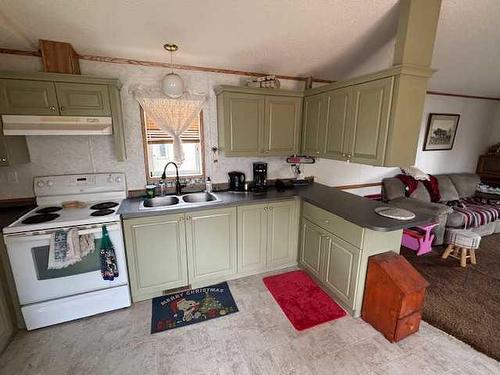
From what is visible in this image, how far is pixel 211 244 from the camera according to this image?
2445 millimetres

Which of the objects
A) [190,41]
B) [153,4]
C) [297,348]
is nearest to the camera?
[153,4]

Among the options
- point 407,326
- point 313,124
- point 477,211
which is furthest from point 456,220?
point 313,124

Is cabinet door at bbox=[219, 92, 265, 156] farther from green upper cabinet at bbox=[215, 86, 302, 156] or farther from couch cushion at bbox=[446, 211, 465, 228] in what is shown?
couch cushion at bbox=[446, 211, 465, 228]

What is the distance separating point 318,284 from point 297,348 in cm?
87

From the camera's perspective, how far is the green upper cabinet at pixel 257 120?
2541mm

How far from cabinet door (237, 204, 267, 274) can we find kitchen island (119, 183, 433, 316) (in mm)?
11

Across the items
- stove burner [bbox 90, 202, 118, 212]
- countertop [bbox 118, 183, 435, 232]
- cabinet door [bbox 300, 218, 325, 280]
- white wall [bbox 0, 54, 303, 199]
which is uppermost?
white wall [bbox 0, 54, 303, 199]

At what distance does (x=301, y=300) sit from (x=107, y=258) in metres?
1.88

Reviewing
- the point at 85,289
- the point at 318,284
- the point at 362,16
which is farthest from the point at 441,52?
the point at 85,289

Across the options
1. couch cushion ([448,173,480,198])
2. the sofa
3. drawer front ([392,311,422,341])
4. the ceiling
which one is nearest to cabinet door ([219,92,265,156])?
the ceiling

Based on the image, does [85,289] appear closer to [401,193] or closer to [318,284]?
[318,284]

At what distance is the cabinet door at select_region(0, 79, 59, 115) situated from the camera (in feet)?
6.13

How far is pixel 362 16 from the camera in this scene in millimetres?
1953

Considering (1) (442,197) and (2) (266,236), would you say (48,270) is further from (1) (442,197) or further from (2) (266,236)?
(1) (442,197)
